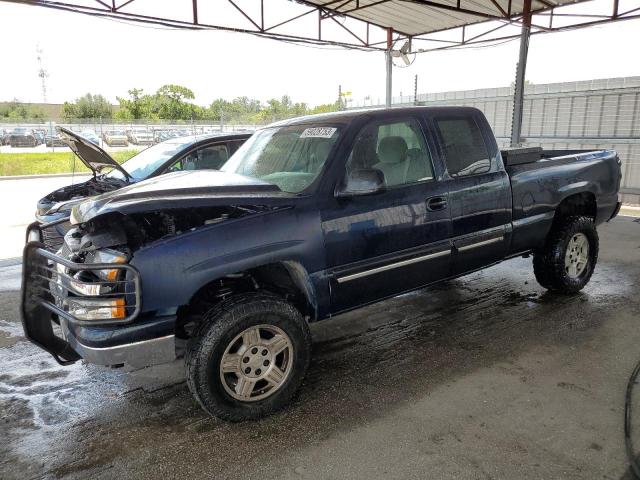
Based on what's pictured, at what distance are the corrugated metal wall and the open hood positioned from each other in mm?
10915

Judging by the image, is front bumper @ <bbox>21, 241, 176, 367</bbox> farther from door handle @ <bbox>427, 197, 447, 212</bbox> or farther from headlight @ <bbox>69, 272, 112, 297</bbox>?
door handle @ <bbox>427, 197, 447, 212</bbox>

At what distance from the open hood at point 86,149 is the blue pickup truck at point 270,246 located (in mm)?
1075

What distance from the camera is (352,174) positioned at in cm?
331

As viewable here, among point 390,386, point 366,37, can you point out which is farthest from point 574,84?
point 390,386

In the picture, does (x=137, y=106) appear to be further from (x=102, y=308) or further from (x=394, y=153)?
(x=102, y=308)

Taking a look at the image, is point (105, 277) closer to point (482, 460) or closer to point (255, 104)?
point (482, 460)

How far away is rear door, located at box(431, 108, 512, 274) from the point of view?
4.00m

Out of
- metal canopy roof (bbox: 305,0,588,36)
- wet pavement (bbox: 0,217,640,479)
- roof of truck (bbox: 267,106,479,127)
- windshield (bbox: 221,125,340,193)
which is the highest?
metal canopy roof (bbox: 305,0,588,36)

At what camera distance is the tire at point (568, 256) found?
16.1 ft

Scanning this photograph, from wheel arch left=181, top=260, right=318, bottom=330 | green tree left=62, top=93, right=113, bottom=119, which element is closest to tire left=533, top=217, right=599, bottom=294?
wheel arch left=181, top=260, right=318, bottom=330

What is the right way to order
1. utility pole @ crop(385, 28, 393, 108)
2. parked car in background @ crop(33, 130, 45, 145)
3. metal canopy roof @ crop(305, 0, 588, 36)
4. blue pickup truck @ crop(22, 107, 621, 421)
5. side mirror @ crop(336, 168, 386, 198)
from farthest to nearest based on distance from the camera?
parked car in background @ crop(33, 130, 45, 145) → utility pole @ crop(385, 28, 393, 108) → metal canopy roof @ crop(305, 0, 588, 36) → side mirror @ crop(336, 168, 386, 198) → blue pickup truck @ crop(22, 107, 621, 421)

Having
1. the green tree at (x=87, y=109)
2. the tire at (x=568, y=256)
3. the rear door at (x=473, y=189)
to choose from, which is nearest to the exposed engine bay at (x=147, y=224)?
the rear door at (x=473, y=189)

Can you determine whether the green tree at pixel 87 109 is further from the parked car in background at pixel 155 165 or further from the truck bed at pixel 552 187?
the truck bed at pixel 552 187

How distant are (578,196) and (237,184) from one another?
12.7ft
